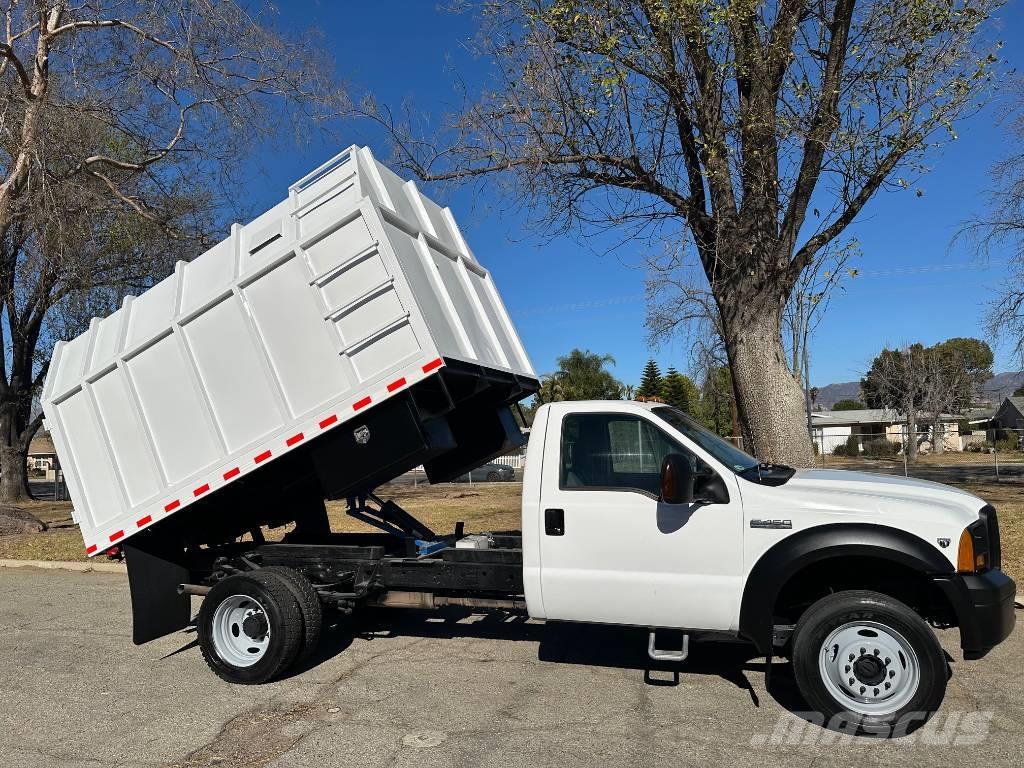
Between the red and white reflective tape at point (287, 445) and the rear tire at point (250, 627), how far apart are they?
0.68 meters

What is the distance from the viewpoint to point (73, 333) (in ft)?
80.2

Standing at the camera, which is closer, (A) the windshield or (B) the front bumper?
(B) the front bumper

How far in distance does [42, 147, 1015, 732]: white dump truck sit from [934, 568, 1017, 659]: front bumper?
1 cm

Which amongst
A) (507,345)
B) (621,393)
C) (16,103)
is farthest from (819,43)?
(621,393)

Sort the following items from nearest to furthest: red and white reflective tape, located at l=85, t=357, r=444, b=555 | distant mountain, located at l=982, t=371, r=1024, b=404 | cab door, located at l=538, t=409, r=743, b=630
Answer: cab door, located at l=538, t=409, r=743, b=630 → red and white reflective tape, located at l=85, t=357, r=444, b=555 → distant mountain, located at l=982, t=371, r=1024, b=404

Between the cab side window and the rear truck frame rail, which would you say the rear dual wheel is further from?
the cab side window

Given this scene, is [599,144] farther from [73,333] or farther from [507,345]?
[73,333]

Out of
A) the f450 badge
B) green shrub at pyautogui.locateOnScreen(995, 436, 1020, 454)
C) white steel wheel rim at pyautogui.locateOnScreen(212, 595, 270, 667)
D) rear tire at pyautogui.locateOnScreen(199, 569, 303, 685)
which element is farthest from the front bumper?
green shrub at pyautogui.locateOnScreen(995, 436, 1020, 454)

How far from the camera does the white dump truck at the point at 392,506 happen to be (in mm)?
4617

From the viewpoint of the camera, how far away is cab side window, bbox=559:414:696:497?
5.32 m

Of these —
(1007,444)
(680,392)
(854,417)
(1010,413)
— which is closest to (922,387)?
(1007,444)

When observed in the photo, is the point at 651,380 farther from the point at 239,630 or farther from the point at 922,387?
the point at 239,630

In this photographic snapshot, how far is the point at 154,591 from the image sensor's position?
6.25 meters

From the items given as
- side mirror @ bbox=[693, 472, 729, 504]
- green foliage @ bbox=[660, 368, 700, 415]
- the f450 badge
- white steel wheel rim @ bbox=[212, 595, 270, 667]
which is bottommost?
white steel wheel rim @ bbox=[212, 595, 270, 667]
